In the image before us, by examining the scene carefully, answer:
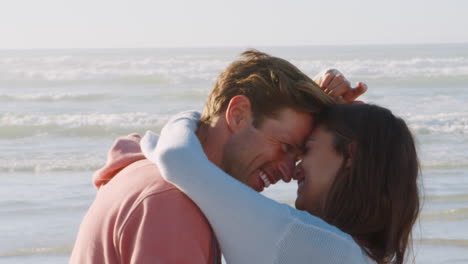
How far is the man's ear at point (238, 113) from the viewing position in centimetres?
301

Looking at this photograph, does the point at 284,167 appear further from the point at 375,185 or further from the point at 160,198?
the point at 160,198

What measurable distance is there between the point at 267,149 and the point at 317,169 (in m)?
0.21

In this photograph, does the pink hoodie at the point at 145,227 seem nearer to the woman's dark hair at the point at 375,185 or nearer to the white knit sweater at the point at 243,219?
the white knit sweater at the point at 243,219

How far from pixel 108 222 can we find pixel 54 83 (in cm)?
2227

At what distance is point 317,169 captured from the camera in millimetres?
3143

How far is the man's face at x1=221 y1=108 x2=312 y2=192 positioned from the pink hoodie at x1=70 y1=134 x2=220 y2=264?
503 mm

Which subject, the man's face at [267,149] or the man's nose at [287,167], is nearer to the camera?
the man's face at [267,149]

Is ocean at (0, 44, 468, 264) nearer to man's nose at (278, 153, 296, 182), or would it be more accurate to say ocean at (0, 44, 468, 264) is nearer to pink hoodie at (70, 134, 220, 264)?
man's nose at (278, 153, 296, 182)

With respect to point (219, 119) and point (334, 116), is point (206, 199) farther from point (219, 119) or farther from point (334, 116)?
point (334, 116)

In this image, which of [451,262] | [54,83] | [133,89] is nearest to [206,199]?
[451,262]

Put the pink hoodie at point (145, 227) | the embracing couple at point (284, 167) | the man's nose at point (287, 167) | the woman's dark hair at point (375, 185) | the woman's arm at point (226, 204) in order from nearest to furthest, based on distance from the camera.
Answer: the pink hoodie at point (145, 227) → the woman's arm at point (226, 204) → the embracing couple at point (284, 167) → the woman's dark hair at point (375, 185) → the man's nose at point (287, 167)

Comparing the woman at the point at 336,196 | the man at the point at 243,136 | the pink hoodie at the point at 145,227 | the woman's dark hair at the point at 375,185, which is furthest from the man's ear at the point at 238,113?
the pink hoodie at the point at 145,227

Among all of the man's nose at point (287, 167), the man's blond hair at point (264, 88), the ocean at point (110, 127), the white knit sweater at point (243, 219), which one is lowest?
the ocean at point (110, 127)

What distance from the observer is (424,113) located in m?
15.9
